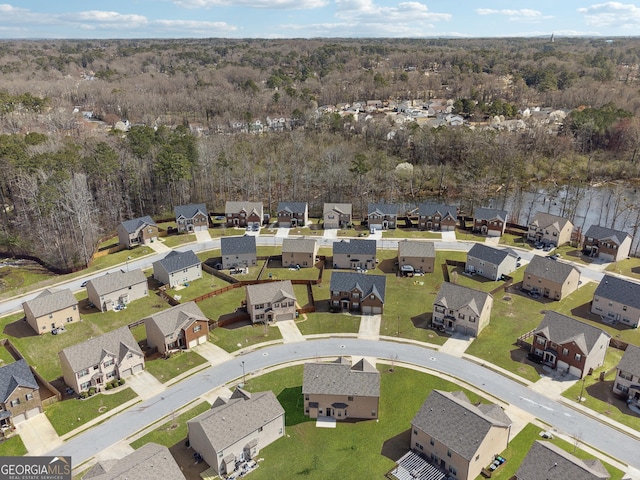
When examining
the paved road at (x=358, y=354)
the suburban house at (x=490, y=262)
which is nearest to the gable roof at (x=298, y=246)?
the paved road at (x=358, y=354)

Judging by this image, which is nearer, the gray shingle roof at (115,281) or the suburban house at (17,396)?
the suburban house at (17,396)

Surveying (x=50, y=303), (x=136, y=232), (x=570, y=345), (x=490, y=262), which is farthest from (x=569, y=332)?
(x=136, y=232)

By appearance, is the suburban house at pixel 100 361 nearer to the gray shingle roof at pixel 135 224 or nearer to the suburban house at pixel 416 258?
the gray shingle roof at pixel 135 224

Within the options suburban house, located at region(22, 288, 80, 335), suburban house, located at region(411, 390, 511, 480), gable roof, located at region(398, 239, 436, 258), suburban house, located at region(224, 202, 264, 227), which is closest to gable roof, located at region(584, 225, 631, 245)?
gable roof, located at region(398, 239, 436, 258)

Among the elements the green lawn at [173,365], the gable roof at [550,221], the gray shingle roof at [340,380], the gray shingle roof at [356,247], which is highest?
the gable roof at [550,221]

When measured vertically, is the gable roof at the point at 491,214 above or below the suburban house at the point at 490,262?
above

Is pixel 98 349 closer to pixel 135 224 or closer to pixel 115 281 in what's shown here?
pixel 115 281

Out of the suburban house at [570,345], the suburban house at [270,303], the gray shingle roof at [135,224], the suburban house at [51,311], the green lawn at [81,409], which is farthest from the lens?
the gray shingle roof at [135,224]

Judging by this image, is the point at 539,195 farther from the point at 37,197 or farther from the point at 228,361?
the point at 37,197
